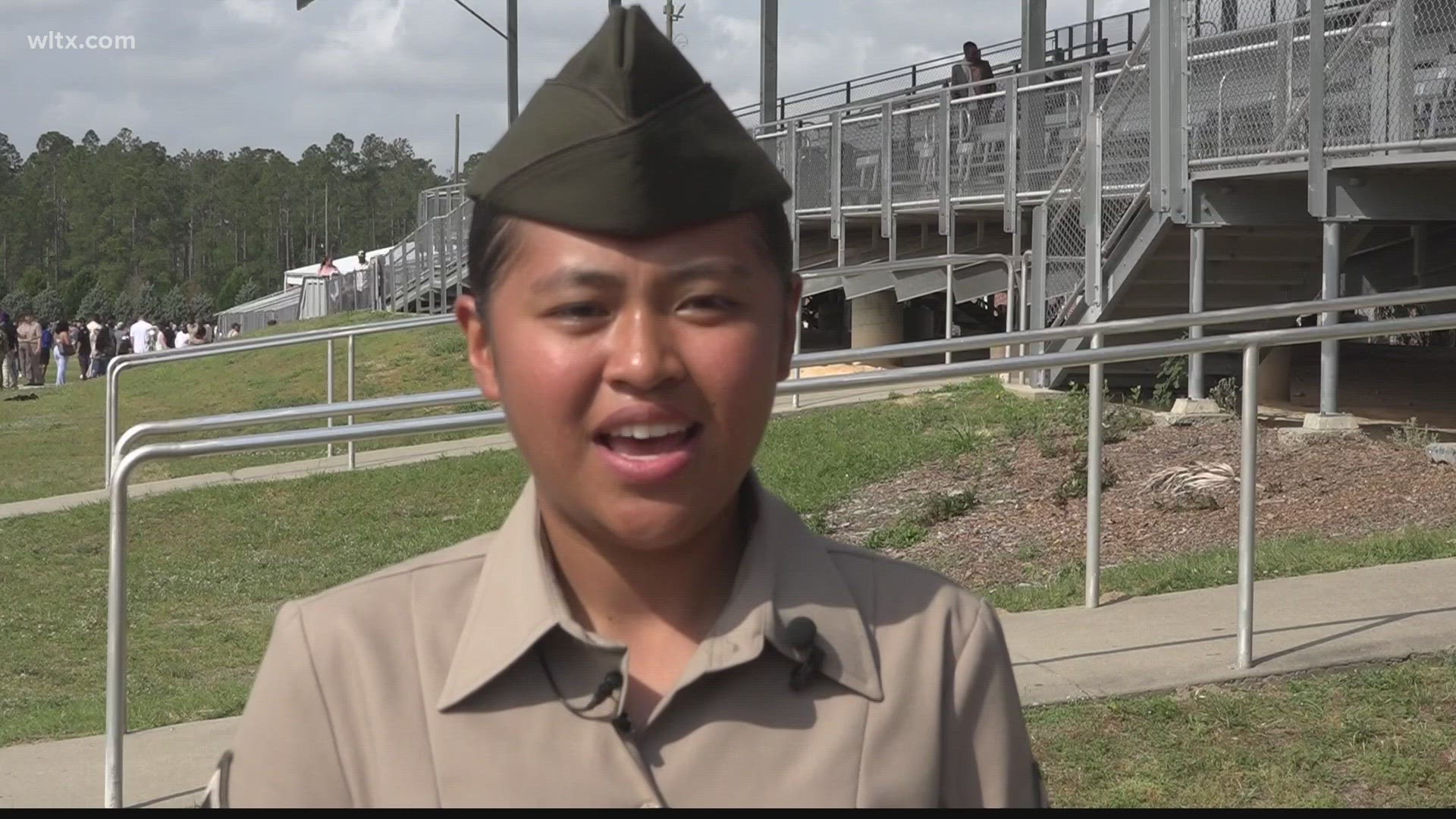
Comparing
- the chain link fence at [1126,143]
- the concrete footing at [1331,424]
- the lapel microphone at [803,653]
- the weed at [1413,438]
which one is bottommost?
the weed at [1413,438]

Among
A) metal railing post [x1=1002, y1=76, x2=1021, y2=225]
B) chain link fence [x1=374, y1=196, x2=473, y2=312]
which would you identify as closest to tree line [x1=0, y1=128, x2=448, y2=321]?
chain link fence [x1=374, y1=196, x2=473, y2=312]

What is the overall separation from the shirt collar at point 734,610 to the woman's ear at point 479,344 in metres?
0.12

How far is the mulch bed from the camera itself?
908 cm

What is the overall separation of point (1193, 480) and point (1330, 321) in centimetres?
Answer: 258

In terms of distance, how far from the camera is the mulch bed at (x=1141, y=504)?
908 centimetres

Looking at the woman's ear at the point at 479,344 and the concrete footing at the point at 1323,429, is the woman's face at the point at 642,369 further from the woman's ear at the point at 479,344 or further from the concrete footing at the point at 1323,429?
the concrete footing at the point at 1323,429

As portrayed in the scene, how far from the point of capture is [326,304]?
137ft

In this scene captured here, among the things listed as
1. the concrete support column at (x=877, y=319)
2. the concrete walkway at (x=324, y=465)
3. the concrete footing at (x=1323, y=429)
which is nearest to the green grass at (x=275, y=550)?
the concrete walkway at (x=324, y=465)

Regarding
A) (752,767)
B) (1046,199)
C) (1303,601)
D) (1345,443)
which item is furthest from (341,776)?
(1046,199)

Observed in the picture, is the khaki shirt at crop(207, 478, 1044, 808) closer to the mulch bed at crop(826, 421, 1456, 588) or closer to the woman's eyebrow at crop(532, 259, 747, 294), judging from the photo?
the woman's eyebrow at crop(532, 259, 747, 294)

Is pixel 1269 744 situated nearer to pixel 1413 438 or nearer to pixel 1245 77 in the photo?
pixel 1413 438

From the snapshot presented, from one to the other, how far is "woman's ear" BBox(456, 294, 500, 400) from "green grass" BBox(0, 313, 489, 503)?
12667 millimetres

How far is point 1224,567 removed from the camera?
7.81 metres

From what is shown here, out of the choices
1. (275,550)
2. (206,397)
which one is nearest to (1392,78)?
(275,550)
